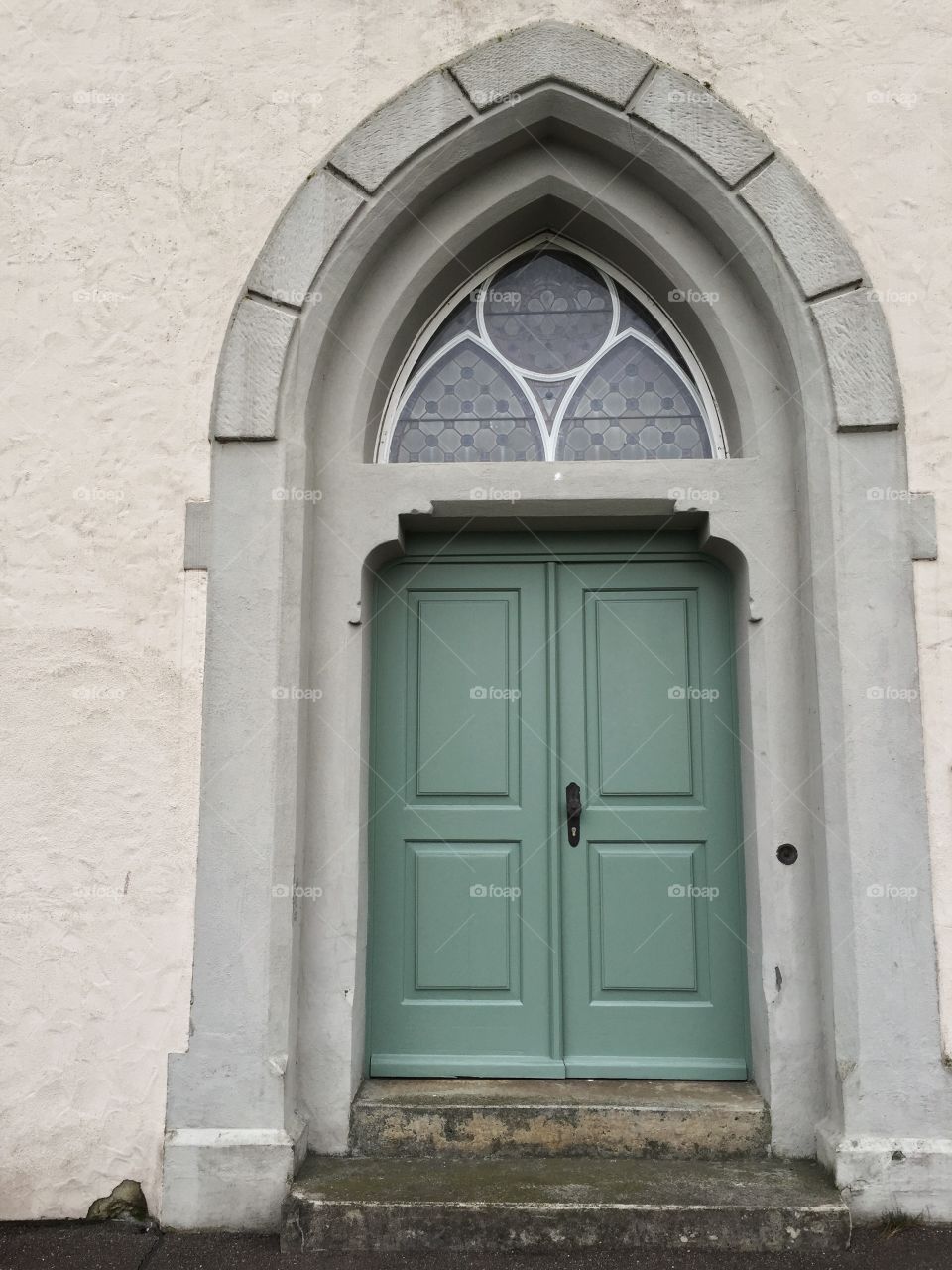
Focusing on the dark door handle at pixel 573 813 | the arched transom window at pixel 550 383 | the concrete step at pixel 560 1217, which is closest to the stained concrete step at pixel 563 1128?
the concrete step at pixel 560 1217

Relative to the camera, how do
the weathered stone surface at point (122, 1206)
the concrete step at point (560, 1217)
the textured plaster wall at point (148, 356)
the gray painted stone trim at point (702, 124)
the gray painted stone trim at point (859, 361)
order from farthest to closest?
1. the gray painted stone trim at point (702, 124)
2. the gray painted stone trim at point (859, 361)
3. the textured plaster wall at point (148, 356)
4. the weathered stone surface at point (122, 1206)
5. the concrete step at point (560, 1217)

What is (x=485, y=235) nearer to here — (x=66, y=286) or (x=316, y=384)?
(x=316, y=384)

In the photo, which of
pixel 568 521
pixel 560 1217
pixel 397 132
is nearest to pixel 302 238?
pixel 397 132

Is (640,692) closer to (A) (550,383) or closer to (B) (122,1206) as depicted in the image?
(A) (550,383)

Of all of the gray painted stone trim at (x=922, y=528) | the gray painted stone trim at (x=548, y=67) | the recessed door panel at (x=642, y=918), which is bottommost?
the recessed door panel at (x=642, y=918)

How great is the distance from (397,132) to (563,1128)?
398 cm

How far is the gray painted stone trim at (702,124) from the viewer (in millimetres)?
3738

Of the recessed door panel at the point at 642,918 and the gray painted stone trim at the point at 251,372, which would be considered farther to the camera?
the recessed door panel at the point at 642,918

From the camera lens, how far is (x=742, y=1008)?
12.5 feet

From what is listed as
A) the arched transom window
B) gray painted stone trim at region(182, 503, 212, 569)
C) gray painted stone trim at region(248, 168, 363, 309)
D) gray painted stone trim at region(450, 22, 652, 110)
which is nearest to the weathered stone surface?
gray painted stone trim at region(182, 503, 212, 569)

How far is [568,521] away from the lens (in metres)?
3.98

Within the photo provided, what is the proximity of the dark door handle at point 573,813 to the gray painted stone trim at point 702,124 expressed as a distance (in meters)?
2.54

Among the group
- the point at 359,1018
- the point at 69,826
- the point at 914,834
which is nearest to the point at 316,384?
the point at 69,826

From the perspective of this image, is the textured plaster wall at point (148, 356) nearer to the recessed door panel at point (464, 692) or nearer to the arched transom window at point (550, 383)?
the arched transom window at point (550, 383)
